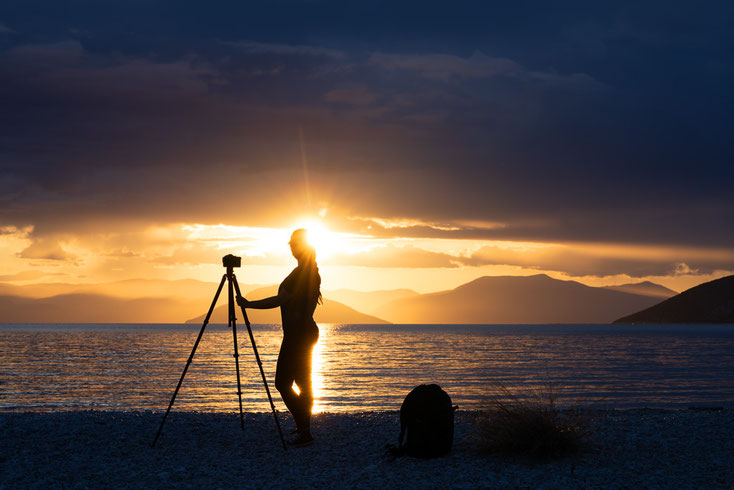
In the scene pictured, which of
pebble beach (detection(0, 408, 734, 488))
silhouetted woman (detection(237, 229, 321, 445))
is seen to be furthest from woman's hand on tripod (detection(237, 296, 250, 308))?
pebble beach (detection(0, 408, 734, 488))

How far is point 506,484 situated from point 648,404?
18.4m

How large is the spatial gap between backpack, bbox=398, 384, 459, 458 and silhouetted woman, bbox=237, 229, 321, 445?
1.73 metres

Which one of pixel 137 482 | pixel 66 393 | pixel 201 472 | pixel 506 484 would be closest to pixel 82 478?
pixel 137 482

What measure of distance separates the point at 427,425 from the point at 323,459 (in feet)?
5.51

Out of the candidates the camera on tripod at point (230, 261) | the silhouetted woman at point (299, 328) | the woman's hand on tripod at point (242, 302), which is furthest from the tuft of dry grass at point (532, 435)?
the camera on tripod at point (230, 261)

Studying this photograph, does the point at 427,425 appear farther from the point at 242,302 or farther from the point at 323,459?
the point at 242,302

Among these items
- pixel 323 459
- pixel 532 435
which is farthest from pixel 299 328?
pixel 532 435

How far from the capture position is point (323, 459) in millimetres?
10086

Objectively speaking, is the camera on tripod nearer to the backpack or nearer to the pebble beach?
the pebble beach

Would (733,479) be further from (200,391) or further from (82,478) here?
(200,391)

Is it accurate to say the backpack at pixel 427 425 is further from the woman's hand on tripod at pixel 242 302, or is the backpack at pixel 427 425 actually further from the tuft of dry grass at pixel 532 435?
the woman's hand on tripod at pixel 242 302

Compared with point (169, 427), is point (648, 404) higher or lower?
lower

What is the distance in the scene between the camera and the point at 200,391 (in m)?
26.8

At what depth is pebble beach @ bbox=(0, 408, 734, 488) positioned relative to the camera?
881 cm
